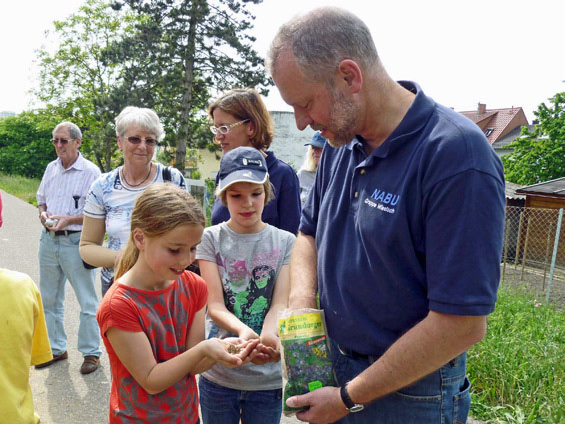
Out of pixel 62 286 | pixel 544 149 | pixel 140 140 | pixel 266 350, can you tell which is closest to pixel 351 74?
pixel 266 350

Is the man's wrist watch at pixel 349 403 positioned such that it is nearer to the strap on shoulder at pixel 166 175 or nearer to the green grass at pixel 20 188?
the strap on shoulder at pixel 166 175

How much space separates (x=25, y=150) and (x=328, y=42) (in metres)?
44.2

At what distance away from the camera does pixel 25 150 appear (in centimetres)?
3994

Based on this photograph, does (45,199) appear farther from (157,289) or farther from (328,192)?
(328,192)

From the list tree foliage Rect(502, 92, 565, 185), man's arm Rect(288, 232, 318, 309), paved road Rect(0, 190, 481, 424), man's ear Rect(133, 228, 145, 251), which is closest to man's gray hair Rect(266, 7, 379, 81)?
man's arm Rect(288, 232, 318, 309)

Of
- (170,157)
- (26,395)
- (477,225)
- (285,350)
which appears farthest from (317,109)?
(170,157)

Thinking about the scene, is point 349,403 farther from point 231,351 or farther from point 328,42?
point 328,42

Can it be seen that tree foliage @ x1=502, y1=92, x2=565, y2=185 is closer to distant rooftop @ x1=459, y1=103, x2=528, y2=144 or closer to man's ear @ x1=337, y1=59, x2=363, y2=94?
distant rooftop @ x1=459, y1=103, x2=528, y2=144

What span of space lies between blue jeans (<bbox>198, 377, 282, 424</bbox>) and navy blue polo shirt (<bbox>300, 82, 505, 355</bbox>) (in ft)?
2.38

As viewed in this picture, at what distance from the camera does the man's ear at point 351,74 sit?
161 centimetres

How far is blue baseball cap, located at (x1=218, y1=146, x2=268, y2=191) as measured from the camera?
2410mm

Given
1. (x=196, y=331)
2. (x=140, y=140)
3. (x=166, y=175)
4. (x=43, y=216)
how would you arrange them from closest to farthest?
1. (x=196, y=331)
2. (x=140, y=140)
3. (x=166, y=175)
4. (x=43, y=216)

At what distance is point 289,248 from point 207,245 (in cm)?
43

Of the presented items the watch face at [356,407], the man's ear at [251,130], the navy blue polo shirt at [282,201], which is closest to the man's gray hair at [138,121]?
the man's ear at [251,130]
